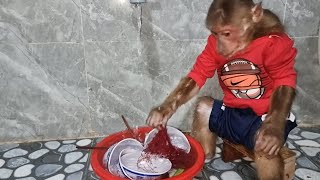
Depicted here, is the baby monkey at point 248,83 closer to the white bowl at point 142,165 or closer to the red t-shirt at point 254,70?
the red t-shirt at point 254,70

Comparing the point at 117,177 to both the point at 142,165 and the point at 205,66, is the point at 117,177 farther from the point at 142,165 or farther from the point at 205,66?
the point at 205,66

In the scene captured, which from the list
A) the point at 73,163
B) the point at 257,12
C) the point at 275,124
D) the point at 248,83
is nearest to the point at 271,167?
the point at 275,124

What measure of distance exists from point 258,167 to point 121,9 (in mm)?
860

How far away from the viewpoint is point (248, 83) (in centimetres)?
136

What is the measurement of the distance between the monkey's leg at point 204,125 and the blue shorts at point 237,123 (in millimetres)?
28

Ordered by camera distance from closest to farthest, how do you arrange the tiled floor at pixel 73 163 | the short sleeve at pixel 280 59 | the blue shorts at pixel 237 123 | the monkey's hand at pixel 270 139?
1. the monkey's hand at pixel 270 139
2. the short sleeve at pixel 280 59
3. the blue shorts at pixel 237 123
4. the tiled floor at pixel 73 163

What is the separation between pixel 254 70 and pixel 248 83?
6 centimetres

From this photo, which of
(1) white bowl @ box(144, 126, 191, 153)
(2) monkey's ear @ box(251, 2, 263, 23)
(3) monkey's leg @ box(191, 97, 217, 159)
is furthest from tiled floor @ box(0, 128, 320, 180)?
(2) monkey's ear @ box(251, 2, 263, 23)

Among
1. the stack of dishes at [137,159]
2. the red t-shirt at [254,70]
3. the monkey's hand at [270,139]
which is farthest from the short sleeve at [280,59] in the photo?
the stack of dishes at [137,159]

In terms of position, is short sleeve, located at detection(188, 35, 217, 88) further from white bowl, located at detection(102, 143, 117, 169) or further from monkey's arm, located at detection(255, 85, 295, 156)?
white bowl, located at detection(102, 143, 117, 169)

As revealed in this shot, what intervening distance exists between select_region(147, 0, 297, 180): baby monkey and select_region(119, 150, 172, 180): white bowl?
0.41ft

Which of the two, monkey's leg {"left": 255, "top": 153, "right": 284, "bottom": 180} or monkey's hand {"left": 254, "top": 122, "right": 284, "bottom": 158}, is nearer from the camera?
monkey's hand {"left": 254, "top": 122, "right": 284, "bottom": 158}

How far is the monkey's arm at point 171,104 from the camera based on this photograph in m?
1.31

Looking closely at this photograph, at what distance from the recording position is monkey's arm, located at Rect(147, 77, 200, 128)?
131 centimetres
